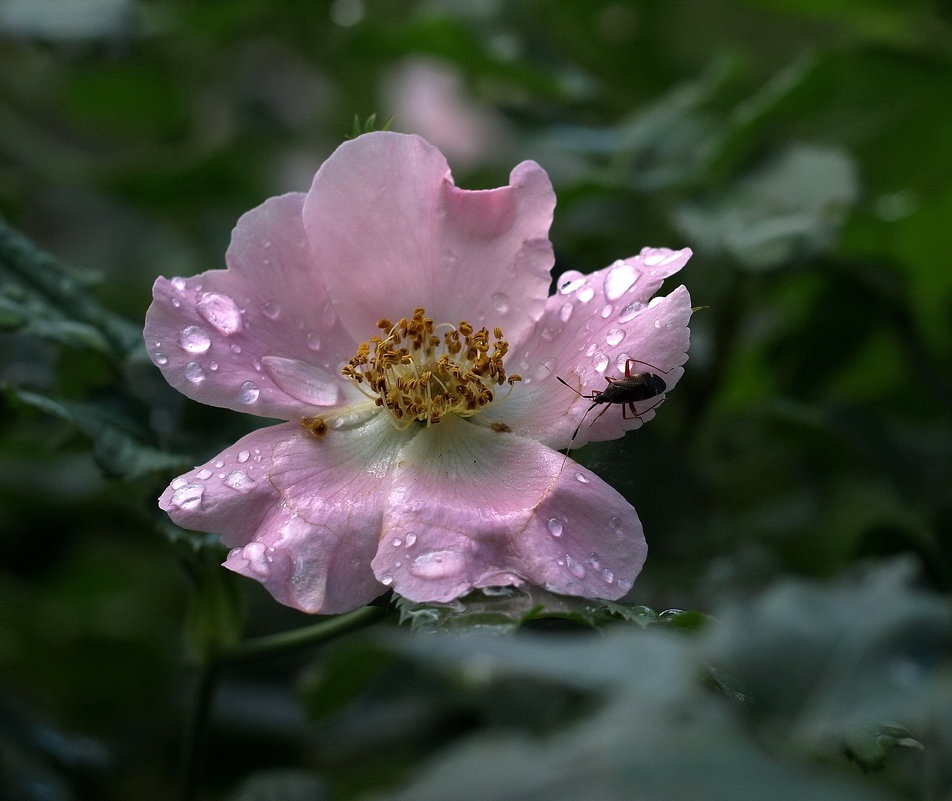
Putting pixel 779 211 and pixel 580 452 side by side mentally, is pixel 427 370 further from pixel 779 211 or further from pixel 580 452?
pixel 779 211

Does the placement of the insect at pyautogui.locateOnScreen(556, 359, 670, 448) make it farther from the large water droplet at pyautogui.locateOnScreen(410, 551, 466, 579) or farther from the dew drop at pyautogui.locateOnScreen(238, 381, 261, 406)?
the dew drop at pyautogui.locateOnScreen(238, 381, 261, 406)

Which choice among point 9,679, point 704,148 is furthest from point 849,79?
point 9,679

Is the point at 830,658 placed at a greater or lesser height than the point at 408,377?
greater

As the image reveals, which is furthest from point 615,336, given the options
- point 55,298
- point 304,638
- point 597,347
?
point 55,298

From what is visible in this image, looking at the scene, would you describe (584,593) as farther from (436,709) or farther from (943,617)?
(436,709)

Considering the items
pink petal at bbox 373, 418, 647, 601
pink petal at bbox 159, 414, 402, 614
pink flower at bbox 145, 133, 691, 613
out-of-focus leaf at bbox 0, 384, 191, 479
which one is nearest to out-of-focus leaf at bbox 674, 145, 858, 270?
pink flower at bbox 145, 133, 691, 613
